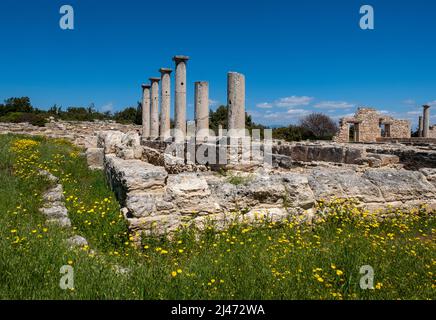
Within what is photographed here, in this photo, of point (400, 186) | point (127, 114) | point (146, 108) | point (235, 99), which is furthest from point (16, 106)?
point (400, 186)

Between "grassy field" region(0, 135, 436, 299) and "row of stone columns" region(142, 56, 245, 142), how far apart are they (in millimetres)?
4630

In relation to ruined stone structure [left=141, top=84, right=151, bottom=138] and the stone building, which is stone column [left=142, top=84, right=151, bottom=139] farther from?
the stone building

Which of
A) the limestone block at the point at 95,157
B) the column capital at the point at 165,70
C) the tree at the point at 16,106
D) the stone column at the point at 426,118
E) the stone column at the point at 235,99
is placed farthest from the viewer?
the tree at the point at 16,106

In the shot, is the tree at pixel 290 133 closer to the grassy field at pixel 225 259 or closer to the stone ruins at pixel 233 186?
the stone ruins at pixel 233 186

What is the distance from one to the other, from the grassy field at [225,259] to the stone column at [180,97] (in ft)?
35.5

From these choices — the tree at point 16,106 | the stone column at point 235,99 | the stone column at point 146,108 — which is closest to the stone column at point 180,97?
the stone column at point 235,99

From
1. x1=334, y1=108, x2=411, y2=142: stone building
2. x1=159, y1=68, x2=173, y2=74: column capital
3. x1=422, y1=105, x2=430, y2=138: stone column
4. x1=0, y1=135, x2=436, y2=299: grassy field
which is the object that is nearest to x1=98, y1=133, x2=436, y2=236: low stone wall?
x1=0, y1=135, x2=436, y2=299: grassy field

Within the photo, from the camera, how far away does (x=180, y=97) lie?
A: 16.8 metres

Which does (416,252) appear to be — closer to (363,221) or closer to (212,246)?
(363,221)

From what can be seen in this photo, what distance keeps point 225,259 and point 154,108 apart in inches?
729

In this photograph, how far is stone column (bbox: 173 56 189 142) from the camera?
1608 cm

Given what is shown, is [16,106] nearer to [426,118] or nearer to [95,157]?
[95,157]

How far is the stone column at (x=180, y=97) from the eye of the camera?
52.7 feet
